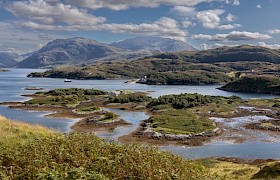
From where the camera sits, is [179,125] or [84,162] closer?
[84,162]

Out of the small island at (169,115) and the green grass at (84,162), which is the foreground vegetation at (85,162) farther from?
the small island at (169,115)

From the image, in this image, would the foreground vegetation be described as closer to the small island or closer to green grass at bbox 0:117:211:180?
green grass at bbox 0:117:211:180

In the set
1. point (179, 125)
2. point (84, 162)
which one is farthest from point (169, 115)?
point (84, 162)

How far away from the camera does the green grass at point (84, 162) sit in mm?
Result: 12133

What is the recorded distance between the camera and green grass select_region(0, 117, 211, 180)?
39.8ft

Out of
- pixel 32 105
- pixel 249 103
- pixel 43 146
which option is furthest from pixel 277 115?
pixel 43 146

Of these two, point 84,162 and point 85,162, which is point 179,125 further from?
point 85,162

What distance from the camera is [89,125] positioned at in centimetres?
8950

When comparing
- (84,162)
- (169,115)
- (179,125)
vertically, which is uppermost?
(84,162)

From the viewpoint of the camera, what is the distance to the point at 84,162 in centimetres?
1392

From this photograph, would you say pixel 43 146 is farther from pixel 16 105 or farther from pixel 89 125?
pixel 16 105

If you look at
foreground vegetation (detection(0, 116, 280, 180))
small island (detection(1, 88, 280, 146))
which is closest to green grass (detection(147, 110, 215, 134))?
small island (detection(1, 88, 280, 146))

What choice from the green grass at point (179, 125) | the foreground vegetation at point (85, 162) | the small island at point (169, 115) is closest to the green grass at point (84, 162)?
the foreground vegetation at point (85, 162)

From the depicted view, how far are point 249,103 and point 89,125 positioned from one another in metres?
80.3
